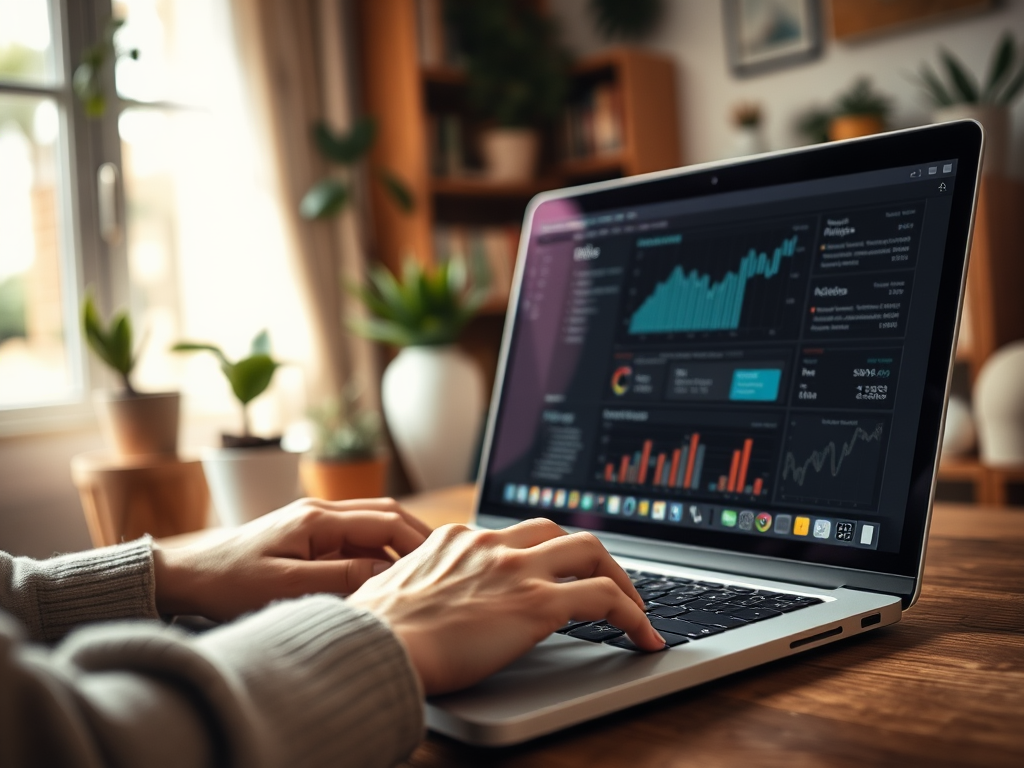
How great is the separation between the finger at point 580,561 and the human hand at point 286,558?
7.2 inches

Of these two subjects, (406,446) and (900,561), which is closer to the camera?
(900,561)

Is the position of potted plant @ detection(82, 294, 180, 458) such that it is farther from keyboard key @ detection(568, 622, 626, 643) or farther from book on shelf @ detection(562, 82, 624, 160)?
book on shelf @ detection(562, 82, 624, 160)

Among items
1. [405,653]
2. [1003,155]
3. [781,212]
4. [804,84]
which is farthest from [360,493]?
[804,84]

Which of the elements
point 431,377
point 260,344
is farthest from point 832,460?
point 431,377

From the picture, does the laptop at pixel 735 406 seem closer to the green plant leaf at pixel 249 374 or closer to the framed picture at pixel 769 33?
the green plant leaf at pixel 249 374

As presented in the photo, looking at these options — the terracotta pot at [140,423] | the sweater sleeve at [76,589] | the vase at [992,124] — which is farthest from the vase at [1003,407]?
the sweater sleeve at [76,589]

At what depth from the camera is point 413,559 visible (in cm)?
55

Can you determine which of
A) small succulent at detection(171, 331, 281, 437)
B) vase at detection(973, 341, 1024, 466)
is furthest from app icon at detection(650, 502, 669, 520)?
vase at detection(973, 341, 1024, 466)

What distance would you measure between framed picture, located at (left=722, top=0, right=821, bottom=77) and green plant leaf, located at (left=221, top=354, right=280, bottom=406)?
2.49 meters

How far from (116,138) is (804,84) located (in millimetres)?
2308

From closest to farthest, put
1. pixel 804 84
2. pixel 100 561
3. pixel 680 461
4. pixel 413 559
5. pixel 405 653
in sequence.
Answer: pixel 405 653, pixel 413 559, pixel 100 561, pixel 680 461, pixel 804 84

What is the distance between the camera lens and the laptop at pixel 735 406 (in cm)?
54

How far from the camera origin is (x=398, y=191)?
3.12 metres

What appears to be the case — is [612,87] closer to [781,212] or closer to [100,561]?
[781,212]
